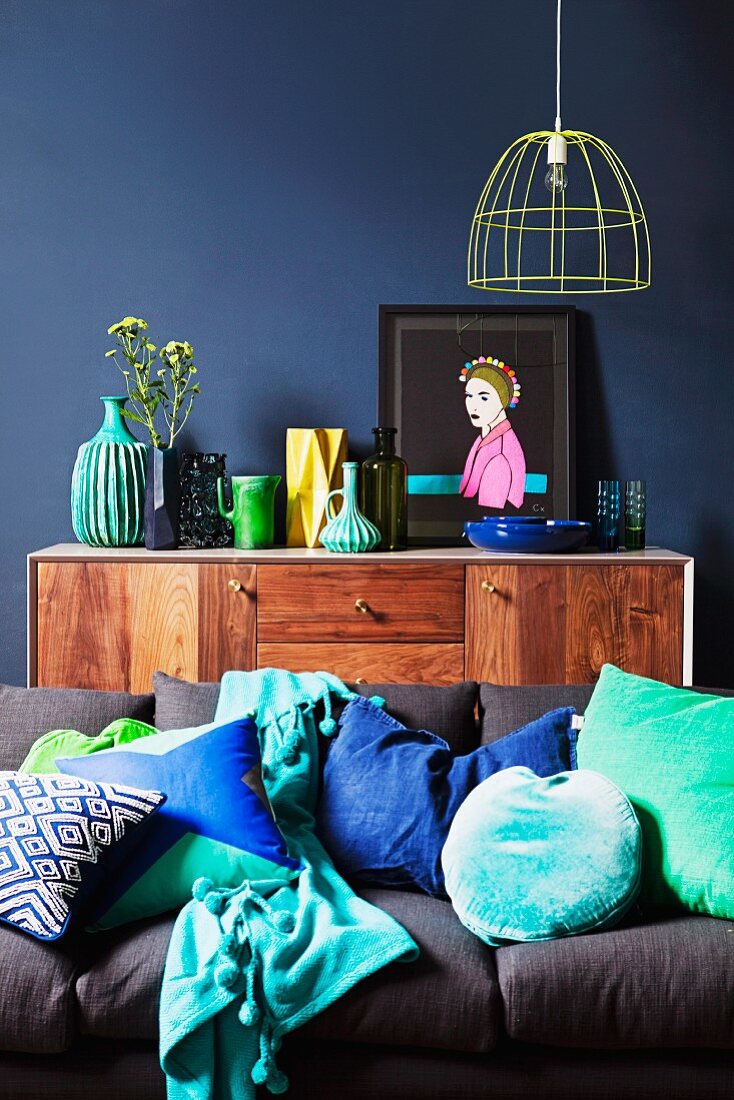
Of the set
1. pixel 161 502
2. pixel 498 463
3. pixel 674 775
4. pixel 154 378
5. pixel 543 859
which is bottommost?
pixel 543 859

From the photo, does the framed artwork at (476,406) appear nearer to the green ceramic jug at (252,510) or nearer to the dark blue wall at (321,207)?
the dark blue wall at (321,207)

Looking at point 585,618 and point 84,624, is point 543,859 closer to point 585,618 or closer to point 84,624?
point 585,618

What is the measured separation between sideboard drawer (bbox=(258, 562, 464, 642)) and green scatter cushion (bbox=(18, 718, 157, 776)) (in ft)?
3.16

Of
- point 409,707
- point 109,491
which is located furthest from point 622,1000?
point 109,491

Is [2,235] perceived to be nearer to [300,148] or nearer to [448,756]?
[300,148]

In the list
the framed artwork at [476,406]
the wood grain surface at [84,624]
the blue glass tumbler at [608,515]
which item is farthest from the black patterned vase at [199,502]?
the blue glass tumbler at [608,515]

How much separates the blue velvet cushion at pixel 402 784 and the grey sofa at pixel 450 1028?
321 millimetres

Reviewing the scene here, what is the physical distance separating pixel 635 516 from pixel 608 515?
0.08 metres

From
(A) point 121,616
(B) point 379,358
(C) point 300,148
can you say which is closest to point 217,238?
(C) point 300,148

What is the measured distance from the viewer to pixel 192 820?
85.4 inches

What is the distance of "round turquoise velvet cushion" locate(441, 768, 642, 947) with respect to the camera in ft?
6.66

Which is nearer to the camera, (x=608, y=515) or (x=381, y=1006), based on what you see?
(x=381, y=1006)

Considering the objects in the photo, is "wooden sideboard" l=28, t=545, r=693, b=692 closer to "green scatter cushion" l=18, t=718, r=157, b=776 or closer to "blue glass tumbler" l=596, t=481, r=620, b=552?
"blue glass tumbler" l=596, t=481, r=620, b=552

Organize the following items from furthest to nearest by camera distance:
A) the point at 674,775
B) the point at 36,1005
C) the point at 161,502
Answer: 1. the point at 161,502
2. the point at 674,775
3. the point at 36,1005
